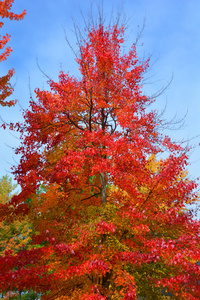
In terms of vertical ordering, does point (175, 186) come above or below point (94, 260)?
above

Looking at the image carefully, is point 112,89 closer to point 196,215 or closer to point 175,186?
A: point 175,186

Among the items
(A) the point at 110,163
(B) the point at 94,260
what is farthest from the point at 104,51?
(B) the point at 94,260

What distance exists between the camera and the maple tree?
24.1ft

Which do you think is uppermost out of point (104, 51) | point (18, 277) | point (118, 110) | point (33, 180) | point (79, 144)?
point (104, 51)

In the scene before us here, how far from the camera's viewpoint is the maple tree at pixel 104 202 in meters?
7.34

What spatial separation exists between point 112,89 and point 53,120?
3.26 metres

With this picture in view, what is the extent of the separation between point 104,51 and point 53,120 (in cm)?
413

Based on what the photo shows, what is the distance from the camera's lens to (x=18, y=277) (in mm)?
7387

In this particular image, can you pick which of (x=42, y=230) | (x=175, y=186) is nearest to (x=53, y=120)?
(x=42, y=230)

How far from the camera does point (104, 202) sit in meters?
9.74

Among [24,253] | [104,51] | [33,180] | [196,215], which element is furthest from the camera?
[104,51]

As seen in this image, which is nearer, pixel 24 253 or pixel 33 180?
pixel 24 253

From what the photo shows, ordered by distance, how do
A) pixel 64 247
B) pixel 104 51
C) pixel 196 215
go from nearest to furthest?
1. pixel 64 247
2. pixel 196 215
3. pixel 104 51

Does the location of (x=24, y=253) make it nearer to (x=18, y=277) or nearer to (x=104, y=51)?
(x=18, y=277)
